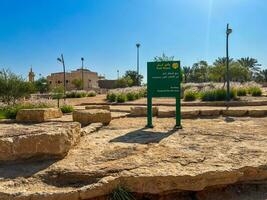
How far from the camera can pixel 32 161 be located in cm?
546

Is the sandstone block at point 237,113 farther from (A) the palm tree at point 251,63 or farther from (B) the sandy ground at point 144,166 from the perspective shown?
(A) the palm tree at point 251,63

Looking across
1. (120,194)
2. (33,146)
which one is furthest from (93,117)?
(120,194)

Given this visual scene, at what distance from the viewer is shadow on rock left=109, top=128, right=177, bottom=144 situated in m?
6.59

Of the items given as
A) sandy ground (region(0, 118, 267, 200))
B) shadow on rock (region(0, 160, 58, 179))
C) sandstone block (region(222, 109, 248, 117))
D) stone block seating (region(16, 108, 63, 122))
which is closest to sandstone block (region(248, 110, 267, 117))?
sandstone block (region(222, 109, 248, 117))

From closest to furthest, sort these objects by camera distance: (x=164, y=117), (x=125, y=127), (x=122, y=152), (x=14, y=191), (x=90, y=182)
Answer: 1. (x=14, y=191)
2. (x=90, y=182)
3. (x=122, y=152)
4. (x=125, y=127)
5. (x=164, y=117)

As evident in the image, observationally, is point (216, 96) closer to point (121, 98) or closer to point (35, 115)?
point (121, 98)

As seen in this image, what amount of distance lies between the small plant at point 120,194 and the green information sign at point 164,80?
4.03m

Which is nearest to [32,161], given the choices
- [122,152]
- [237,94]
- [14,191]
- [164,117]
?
[14,191]

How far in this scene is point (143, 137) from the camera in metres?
7.04

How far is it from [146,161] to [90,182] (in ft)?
3.14

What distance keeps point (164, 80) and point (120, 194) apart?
180 inches

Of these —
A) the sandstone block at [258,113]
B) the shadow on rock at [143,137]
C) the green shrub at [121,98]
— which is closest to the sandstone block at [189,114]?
the sandstone block at [258,113]

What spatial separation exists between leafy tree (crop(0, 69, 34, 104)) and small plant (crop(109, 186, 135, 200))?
18733mm

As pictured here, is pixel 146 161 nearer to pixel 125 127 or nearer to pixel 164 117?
pixel 125 127
